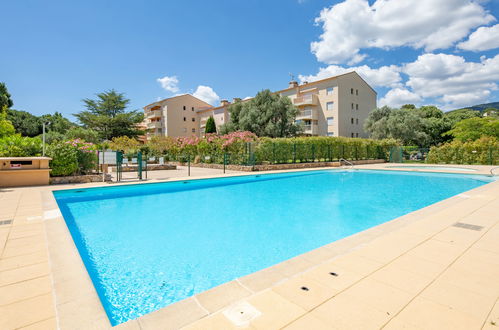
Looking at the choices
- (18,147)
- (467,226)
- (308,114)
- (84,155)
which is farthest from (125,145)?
(467,226)

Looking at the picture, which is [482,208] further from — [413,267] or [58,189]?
[58,189]

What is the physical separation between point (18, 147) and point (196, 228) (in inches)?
404

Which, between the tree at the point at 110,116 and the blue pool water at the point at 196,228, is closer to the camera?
the blue pool water at the point at 196,228

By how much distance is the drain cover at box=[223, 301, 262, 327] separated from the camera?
186cm

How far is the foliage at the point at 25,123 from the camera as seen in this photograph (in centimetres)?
4188

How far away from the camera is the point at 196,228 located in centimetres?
590

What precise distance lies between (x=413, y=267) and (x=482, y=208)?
4531 millimetres

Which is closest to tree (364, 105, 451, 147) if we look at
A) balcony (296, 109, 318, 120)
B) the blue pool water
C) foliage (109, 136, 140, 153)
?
balcony (296, 109, 318, 120)

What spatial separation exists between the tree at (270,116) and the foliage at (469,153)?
15.0 m

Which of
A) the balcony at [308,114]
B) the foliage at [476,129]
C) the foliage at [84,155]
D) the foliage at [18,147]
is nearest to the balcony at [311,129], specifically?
the balcony at [308,114]

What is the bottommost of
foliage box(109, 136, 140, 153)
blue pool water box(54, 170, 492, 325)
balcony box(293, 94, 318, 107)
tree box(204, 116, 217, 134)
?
blue pool water box(54, 170, 492, 325)

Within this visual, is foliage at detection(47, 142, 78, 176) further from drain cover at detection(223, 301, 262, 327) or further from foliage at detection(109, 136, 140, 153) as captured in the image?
drain cover at detection(223, 301, 262, 327)

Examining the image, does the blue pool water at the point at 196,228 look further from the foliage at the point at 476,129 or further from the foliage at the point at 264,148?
the foliage at the point at 476,129

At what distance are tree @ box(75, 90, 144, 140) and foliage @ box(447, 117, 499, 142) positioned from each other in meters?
45.5
